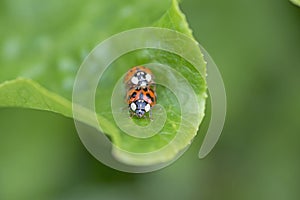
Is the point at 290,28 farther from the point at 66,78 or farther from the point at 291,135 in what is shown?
the point at 66,78

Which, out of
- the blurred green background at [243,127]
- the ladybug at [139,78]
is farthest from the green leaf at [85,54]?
the blurred green background at [243,127]

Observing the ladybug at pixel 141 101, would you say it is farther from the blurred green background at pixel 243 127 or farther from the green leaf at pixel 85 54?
the blurred green background at pixel 243 127

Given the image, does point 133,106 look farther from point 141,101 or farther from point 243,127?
point 243,127

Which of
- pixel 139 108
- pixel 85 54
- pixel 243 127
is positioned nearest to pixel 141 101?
pixel 139 108

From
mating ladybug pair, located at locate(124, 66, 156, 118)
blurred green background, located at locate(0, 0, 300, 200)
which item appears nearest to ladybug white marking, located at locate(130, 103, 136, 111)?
mating ladybug pair, located at locate(124, 66, 156, 118)

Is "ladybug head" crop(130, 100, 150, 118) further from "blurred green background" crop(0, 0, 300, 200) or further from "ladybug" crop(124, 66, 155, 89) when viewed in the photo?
"blurred green background" crop(0, 0, 300, 200)

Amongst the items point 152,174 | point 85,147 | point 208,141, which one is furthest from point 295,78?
point 85,147

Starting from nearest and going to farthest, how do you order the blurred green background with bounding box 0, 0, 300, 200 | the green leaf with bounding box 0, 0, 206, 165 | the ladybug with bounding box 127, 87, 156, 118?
1. the green leaf with bounding box 0, 0, 206, 165
2. the ladybug with bounding box 127, 87, 156, 118
3. the blurred green background with bounding box 0, 0, 300, 200
